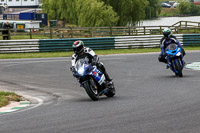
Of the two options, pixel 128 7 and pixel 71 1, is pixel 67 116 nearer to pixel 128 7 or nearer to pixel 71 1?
pixel 128 7

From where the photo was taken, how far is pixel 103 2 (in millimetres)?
54000

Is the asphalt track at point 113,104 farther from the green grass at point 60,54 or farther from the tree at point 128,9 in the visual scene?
the tree at point 128,9

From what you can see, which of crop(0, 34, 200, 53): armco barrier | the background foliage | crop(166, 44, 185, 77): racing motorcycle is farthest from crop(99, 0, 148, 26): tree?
crop(166, 44, 185, 77): racing motorcycle

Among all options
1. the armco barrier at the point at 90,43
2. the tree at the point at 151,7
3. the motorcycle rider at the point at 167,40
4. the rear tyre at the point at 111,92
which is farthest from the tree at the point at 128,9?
the rear tyre at the point at 111,92

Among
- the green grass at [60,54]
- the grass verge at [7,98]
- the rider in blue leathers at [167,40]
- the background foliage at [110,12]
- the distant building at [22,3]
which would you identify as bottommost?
the green grass at [60,54]

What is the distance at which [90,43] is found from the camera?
31.4 m

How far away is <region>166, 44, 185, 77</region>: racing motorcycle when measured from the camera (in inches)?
635

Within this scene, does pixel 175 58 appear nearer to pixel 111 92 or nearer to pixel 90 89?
pixel 111 92

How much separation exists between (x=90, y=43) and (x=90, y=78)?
2014 cm

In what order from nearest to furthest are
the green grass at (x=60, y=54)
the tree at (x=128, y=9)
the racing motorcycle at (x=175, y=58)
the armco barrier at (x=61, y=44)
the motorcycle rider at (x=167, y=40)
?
1. the racing motorcycle at (x=175, y=58)
2. the motorcycle rider at (x=167, y=40)
3. the green grass at (x=60, y=54)
4. the armco barrier at (x=61, y=44)
5. the tree at (x=128, y=9)

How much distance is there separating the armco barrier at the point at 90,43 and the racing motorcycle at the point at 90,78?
1902 centimetres

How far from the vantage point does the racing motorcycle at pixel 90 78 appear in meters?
11.2

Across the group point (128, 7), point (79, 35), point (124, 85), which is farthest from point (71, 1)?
point (124, 85)

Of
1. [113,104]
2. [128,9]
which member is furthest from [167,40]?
[128,9]
